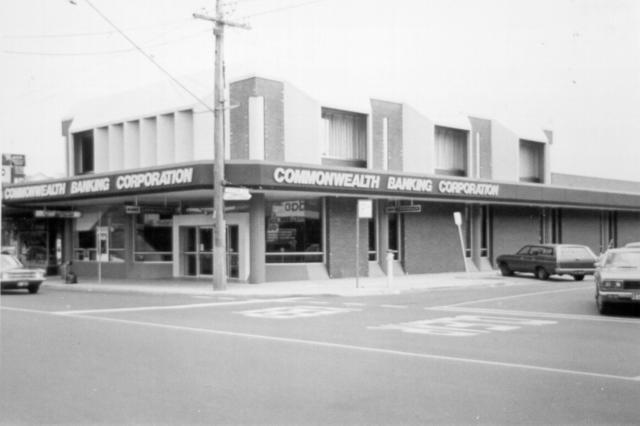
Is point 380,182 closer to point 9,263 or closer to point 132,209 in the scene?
point 132,209

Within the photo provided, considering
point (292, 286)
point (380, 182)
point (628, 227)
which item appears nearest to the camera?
point (292, 286)

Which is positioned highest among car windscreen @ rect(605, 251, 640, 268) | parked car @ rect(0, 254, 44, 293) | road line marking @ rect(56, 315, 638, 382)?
car windscreen @ rect(605, 251, 640, 268)

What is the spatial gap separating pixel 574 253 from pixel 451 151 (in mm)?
8621

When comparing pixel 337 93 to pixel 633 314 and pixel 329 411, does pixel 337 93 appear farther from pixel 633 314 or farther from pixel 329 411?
pixel 329 411

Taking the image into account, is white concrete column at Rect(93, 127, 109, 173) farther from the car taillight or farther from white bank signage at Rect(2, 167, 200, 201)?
the car taillight

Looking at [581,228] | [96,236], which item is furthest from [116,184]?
[581,228]

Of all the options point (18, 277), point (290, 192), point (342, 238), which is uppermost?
point (290, 192)

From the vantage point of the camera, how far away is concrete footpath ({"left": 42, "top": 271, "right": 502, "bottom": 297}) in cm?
2362

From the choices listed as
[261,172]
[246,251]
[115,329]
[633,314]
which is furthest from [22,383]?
[246,251]

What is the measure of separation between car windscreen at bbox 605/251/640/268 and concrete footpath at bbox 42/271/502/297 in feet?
26.6

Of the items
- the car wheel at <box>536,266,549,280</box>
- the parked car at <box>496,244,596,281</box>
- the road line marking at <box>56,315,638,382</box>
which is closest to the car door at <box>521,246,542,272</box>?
the parked car at <box>496,244,596,281</box>

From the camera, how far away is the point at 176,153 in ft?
99.8

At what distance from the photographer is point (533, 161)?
41.2 m

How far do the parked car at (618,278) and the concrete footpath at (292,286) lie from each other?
26.4 ft
